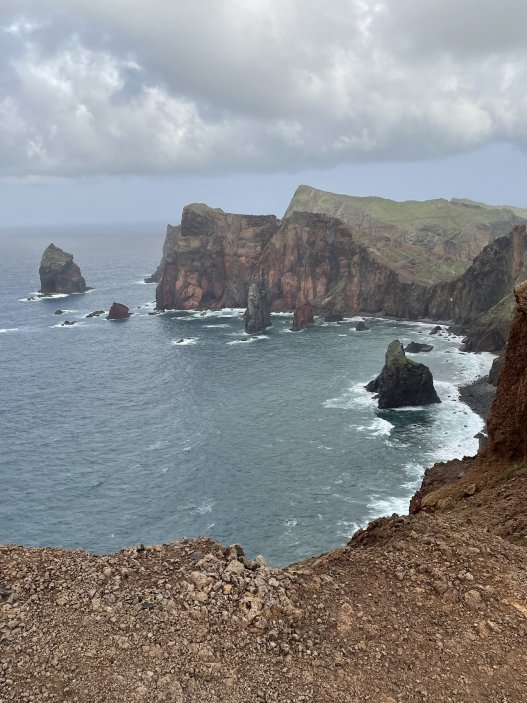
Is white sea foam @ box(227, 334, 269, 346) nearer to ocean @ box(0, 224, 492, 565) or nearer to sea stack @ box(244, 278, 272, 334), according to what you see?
ocean @ box(0, 224, 492, 565)

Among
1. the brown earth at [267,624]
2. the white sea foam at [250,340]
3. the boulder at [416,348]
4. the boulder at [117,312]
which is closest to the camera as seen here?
the brown earth at [267,624]

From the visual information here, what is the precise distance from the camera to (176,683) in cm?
1302

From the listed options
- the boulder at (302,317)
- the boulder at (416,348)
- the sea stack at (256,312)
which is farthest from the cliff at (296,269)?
the boulder at (416,348)

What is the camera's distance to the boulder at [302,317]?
150250mm

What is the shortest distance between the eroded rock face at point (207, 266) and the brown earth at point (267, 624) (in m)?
167

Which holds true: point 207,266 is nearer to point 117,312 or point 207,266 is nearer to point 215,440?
point 117,312

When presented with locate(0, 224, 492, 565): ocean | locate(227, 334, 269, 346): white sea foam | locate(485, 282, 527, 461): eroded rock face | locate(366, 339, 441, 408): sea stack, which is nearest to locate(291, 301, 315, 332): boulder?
locate(227, 334, 269, 346): white sea foam

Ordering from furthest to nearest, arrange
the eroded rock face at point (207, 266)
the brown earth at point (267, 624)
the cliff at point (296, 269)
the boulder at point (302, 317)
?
1. the eroded rock face at point (207, 266)
2. the cliff at point (296, 269)
3. the boulder at point (302, 317)
4. the brown earth at point (267, 624)

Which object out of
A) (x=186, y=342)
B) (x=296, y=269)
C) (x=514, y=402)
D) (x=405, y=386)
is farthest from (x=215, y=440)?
(x=296, y=269)

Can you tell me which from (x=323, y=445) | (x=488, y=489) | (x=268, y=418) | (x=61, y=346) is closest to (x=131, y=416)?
(x=268, y=418)

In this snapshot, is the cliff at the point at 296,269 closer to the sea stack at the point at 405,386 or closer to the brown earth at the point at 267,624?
the sea stack at the point at 405,386

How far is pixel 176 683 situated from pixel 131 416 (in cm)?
7468

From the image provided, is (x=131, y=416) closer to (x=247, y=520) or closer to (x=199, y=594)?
(x=247, y=520)

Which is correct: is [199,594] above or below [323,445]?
above
